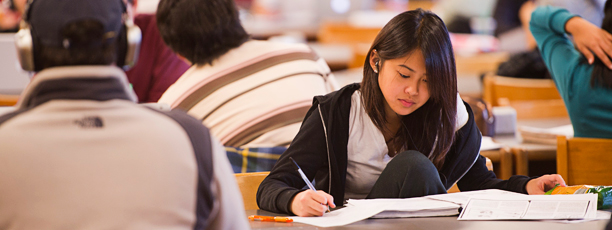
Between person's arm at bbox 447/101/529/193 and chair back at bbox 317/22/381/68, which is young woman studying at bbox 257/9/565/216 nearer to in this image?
person's arm at bbox 447/101/529/193

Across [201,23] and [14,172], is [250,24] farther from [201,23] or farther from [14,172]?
[14,172]

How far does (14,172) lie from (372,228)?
2.10ft

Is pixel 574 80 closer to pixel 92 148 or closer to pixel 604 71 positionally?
pixel 604 71

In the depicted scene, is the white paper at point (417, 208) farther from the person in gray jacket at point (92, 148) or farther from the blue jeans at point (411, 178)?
the person in gray jacket at point (92, 148)

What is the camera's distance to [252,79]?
80.2 inches

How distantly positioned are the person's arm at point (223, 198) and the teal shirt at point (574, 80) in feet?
4.80

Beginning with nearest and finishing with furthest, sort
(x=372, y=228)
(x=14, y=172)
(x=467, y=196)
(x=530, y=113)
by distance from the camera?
(x=14, y=172)
(x=372, y=228)
(x=467, y=196)
(x=530, y=113)

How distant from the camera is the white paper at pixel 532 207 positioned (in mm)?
1197

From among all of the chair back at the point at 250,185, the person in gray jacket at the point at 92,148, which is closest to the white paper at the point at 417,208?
the chair back at the point at 250,185

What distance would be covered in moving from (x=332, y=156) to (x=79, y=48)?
2.55 ft

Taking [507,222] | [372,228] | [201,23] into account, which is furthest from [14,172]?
[201,23]

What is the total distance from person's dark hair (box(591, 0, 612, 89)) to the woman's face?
737 mm

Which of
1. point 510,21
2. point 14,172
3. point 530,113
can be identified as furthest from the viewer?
point 510,21

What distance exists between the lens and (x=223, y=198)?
85 centimetres
